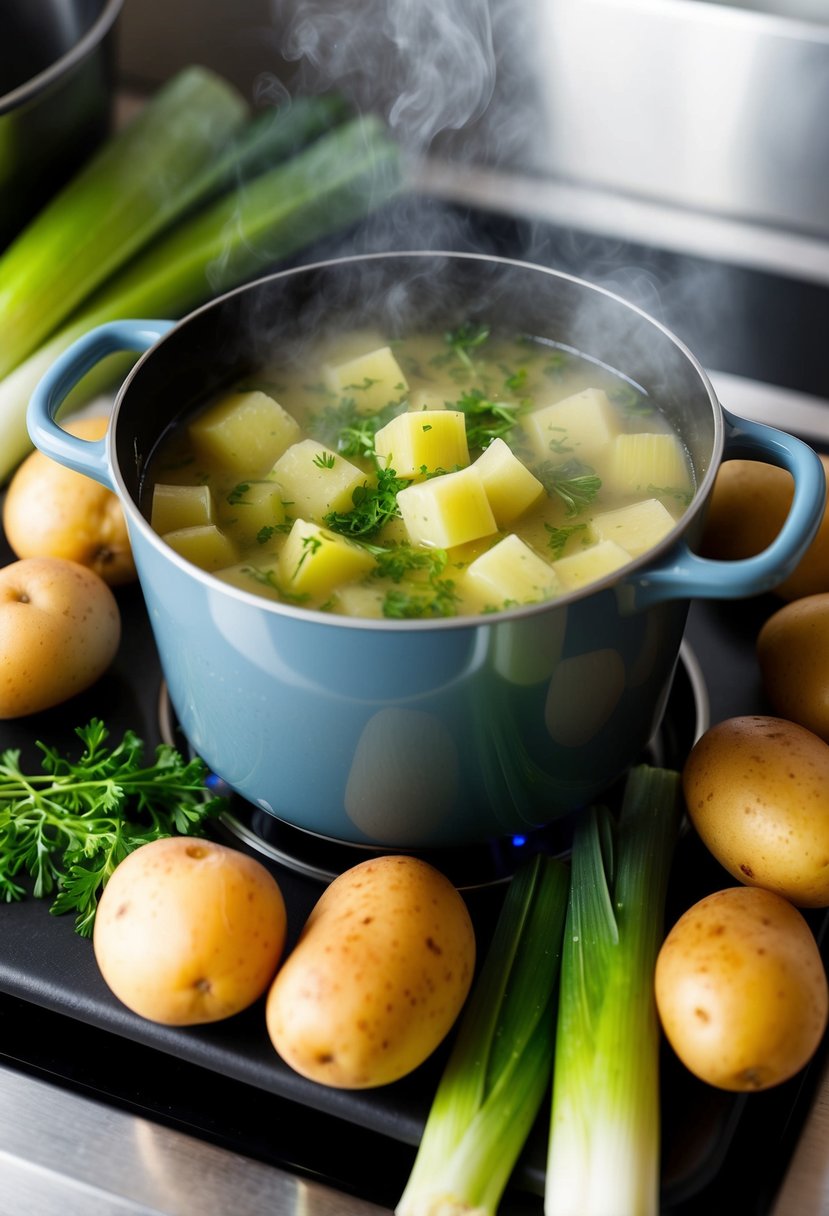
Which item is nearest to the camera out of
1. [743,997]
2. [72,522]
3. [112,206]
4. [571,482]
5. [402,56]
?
[743,997]

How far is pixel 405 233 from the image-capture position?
2275 mm

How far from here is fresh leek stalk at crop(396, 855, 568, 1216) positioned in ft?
3.23

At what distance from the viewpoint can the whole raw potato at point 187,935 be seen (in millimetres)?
1036

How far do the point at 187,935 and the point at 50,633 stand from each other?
0.47m

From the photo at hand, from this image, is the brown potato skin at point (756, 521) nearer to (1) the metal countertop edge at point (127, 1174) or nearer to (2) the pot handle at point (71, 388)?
(2) the pot handle at point (71, 388)

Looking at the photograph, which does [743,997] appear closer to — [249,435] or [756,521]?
Result: [756,521]

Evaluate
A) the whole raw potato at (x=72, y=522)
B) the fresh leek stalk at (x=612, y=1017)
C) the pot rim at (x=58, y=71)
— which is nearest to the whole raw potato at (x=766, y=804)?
the fresh leek stalk at (x=612, y=1017)

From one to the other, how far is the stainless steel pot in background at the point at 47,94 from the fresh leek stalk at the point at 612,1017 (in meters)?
1.35

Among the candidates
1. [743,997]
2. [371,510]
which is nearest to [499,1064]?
[743,997]

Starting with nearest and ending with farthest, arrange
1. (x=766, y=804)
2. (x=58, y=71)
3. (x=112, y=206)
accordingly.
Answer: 1. (x=766, y=804)
2. (x=58, y=71)
3. (x=112, y=206)

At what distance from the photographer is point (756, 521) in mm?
1481

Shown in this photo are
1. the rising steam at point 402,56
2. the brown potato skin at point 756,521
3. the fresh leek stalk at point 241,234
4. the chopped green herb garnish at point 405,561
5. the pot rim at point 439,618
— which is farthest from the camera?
the rising steam at point 402,56

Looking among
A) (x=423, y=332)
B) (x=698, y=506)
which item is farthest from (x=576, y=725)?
(x=423, y=332)

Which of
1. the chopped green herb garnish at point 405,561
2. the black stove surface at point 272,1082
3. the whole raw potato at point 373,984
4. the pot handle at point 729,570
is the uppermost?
the pot handle at point 729,570
